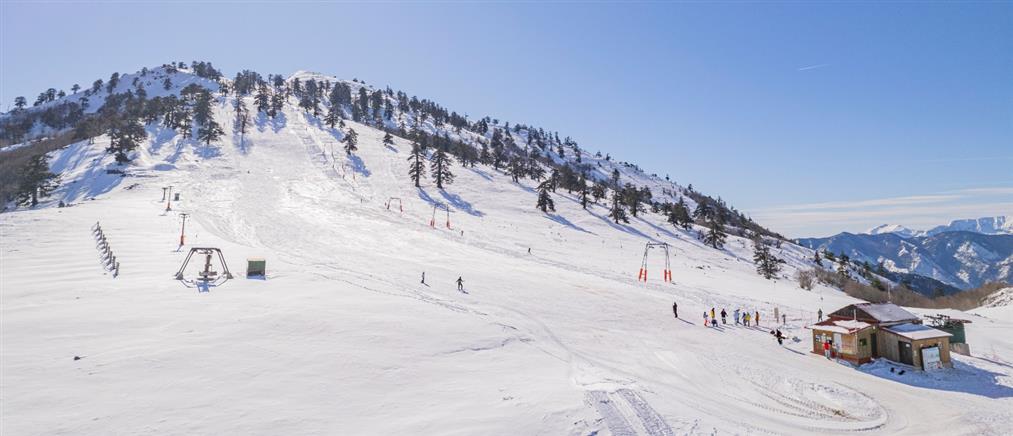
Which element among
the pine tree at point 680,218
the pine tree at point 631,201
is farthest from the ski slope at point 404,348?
the pine tree at point 631,201

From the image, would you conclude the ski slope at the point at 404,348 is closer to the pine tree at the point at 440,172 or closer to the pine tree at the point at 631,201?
the pine tree at the point at 440,172

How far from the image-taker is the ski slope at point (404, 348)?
1286 centimetres

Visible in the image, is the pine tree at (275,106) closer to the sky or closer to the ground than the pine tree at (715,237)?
closer to the sky

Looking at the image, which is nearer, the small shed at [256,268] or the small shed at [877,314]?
the small shed at [877,314]

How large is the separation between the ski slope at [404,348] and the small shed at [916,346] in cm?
120

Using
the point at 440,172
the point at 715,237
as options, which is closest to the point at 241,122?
the point at 440,172

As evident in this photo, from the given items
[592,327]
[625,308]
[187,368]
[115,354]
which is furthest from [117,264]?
[625,308]

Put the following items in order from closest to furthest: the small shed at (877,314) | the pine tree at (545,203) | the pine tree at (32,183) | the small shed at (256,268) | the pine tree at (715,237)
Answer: the small shed at (877,314), the small shed at (256,268), the pine tree at (32,183), the pine tree at (715,237), the pine tree at (545,203)

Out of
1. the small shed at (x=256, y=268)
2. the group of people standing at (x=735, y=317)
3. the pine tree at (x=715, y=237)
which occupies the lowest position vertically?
the group of people standing at (x=735, y=317)

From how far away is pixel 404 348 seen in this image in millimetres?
18312

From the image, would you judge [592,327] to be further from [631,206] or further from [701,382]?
[631,206]

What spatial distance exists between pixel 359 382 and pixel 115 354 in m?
7.99

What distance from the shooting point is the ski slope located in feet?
42.2

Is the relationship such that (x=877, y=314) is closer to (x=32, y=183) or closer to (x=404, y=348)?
(x=404, y=348)
